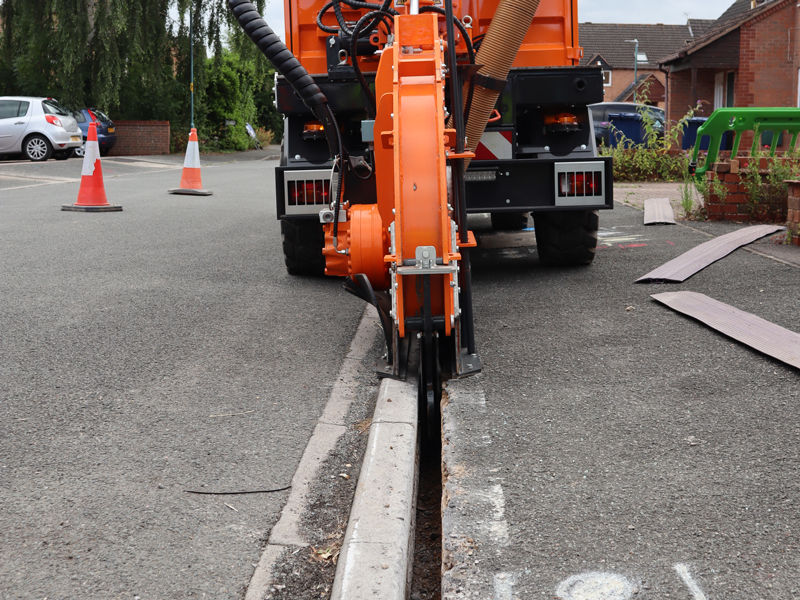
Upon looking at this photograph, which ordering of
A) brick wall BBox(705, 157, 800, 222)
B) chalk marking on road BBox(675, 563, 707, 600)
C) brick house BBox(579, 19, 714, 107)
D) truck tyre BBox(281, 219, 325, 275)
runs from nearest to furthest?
chalk marking on road BBox(675, 563, 707, 600)
truck tyre BBox(281, 219, 325, 275)
brick wall BBox(705, 157, 800, 222)
brick house BBox(579, 19, 714, 107)

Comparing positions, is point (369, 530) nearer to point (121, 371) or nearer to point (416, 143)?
point (416, 143)

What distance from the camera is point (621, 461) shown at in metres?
3.11

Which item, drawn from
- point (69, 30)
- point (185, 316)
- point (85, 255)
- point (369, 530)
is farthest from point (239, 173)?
point (369, 530)

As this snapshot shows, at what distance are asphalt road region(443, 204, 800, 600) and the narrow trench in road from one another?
20 cm

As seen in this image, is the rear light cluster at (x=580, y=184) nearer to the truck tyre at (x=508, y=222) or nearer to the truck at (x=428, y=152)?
the truck at (x=428, y=152)

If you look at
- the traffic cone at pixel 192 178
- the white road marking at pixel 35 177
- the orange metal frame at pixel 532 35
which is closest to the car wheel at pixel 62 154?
the white road marking at pixel 35 177

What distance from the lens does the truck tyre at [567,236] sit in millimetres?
6746

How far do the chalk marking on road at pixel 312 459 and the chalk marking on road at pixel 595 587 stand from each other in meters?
0.83

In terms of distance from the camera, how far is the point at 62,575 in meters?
2.41

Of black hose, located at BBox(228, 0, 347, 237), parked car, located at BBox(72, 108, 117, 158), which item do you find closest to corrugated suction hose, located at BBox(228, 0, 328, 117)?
black hose, located at BBox(228, 0, 347, 237)

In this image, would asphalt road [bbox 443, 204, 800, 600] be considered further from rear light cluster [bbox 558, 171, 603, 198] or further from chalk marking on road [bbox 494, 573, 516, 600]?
rear light cluster [bbox 558, 171, 603, 198]

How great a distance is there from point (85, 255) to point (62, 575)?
587cm

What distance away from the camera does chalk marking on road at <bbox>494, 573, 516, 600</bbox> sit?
7.61ft

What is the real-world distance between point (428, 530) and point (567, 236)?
4169mm
